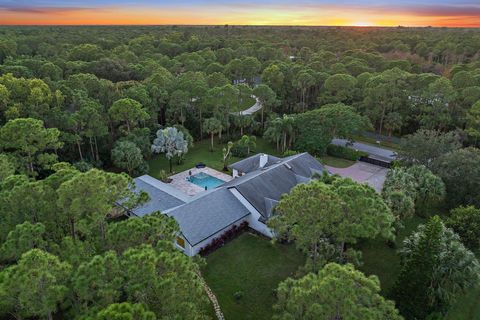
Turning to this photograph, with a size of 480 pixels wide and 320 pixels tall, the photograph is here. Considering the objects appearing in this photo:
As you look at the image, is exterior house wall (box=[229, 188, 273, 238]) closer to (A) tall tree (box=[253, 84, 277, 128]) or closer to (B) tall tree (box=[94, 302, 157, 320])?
(B) tall tree (box=[94, 302, 157, 320])

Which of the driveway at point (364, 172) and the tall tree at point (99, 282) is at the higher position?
the tall tree at point (99, 282)

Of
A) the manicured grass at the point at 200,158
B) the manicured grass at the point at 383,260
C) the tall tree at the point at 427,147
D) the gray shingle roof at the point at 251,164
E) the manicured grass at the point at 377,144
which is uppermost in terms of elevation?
the tall tree at the point at 427,147

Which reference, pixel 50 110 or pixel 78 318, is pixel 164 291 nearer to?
pixel 78 318

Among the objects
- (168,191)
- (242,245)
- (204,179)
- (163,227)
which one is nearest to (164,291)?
(163,227)

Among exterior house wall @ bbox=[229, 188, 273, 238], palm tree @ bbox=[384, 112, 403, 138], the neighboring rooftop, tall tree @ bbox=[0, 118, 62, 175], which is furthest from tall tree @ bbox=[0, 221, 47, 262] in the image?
palm tree @ bbox=[384, 112, 403, 138]

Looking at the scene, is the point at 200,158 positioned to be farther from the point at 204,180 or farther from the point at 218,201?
the point at 218,201

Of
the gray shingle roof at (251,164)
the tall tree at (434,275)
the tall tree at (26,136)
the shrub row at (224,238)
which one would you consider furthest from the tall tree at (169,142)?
the tall tree at (434,275)

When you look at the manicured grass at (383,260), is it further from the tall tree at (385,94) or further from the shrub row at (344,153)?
the tall tree at (385,94)
